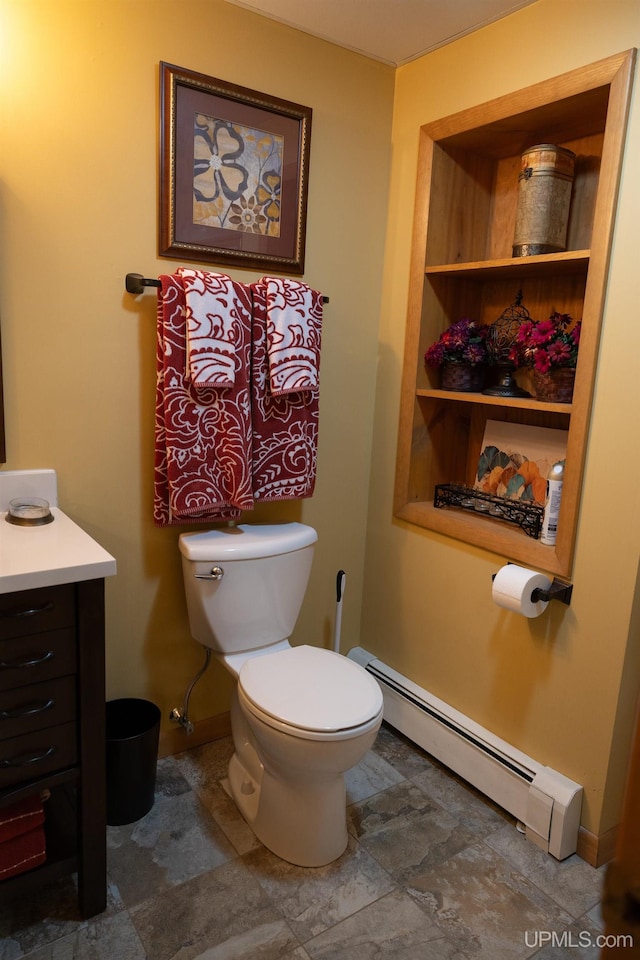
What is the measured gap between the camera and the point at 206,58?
71.8 inches

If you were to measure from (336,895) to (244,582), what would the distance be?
837 mm

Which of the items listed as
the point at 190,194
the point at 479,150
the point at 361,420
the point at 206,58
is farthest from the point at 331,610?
the point at 206,58

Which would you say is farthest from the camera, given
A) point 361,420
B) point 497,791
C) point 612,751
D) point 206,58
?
point 361,420

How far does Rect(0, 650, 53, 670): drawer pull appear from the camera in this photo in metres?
1.31

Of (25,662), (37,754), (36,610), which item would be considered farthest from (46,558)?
(37,754)

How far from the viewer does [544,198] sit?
6.07 ft

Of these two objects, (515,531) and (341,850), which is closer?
(341,850)

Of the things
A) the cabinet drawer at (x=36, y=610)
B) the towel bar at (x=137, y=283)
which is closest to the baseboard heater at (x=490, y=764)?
the cabinet drawer at (x=36, y=610)

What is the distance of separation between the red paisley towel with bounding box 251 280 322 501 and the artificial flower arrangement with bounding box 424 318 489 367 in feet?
1.45

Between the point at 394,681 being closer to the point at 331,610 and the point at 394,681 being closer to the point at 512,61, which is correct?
the point at 331,610

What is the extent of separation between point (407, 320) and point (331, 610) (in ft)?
3.63

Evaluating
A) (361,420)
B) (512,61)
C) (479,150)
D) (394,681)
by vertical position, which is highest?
(512,61)

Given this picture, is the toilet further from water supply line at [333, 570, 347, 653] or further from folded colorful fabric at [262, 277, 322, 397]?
folded colorful fabric at [262, 277, 322, 397]

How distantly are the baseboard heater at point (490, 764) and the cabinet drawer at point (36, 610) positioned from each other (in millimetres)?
1312
